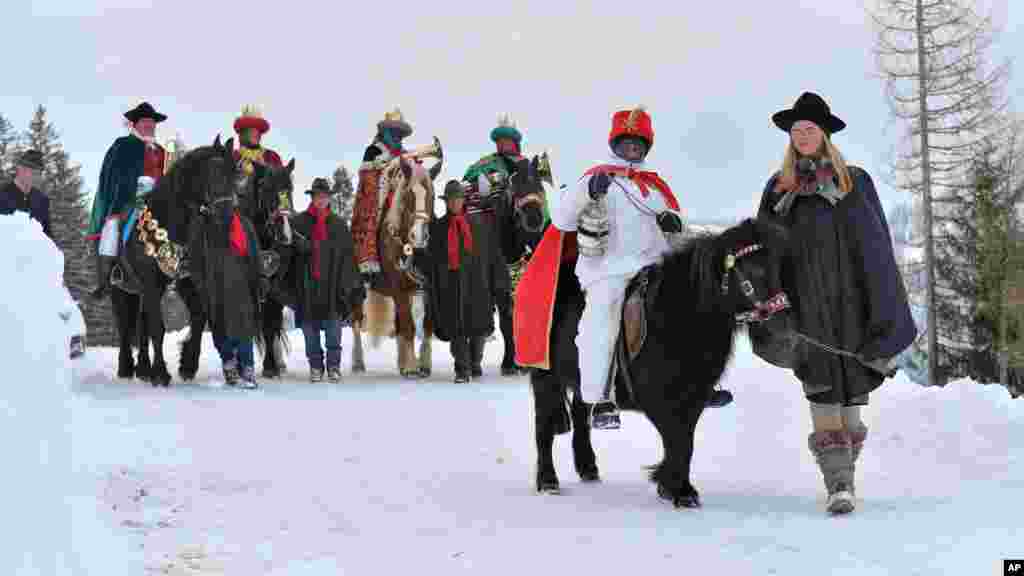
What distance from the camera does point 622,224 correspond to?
23.7ft

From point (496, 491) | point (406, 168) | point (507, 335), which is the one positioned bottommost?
point (496, 491)

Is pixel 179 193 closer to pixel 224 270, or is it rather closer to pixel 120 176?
pixel 224 270

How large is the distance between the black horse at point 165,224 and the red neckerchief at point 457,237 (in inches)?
125

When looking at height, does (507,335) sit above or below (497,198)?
below

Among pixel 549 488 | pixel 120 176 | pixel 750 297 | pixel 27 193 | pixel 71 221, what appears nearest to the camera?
pixel 750 297

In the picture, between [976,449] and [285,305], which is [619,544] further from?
[285,305]

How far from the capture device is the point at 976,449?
812 centimetres

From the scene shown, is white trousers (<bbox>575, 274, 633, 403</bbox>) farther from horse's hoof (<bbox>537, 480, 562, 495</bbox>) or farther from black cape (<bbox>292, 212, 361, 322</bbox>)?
black cape (<bbox>292, 212, 361, 322</bbox>)

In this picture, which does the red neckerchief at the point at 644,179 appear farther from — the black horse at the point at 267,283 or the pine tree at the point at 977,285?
the pine tree at the point at 977,285

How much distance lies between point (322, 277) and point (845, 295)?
845 centimetres

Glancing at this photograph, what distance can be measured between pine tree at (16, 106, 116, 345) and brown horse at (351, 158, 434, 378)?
2420 cm

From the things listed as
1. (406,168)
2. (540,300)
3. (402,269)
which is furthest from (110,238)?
(540,300)

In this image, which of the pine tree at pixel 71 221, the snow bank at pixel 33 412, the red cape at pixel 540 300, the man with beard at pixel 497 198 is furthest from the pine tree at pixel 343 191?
the snow bank at pixel 33 412

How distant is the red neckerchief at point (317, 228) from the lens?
14172 mm
